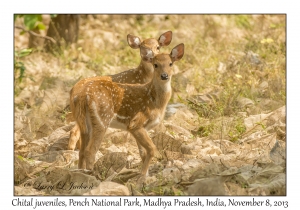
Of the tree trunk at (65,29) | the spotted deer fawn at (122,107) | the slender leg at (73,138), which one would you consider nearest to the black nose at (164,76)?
the spotted deer fawn at (122,107)

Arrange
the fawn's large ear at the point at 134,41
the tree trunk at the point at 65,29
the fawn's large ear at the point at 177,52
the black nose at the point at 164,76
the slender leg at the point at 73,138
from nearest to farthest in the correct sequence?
the black nose at the point at 164,76
the fawn's large ear at the point at 177,52
the slender leg at the point at 73,138
the fawn's large ear at the point at 134,41
the tree trunk at the point at 65,29

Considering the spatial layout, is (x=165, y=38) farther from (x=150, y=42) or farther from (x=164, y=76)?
(x=164, y=76)

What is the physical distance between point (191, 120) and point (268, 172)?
10.2ft

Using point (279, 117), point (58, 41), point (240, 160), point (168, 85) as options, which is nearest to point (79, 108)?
point (168, 85)

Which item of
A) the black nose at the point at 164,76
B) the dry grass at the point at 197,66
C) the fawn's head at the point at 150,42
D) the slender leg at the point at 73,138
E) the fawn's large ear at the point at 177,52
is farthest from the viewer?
the dry grass at the point at 197,66

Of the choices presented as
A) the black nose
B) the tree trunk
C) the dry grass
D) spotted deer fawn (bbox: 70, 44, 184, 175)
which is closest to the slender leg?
spotted deer fawn (bbox: 70, 44, 184, 175)

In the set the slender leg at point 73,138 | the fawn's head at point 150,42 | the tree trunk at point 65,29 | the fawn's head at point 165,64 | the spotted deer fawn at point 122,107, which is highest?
the tree trunk at point 65,29

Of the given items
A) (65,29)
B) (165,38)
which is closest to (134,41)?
(165,38)

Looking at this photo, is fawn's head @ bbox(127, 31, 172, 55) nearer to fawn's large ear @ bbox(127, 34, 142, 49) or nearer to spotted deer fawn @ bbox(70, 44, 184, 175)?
fawn's large ear @ bbox(127, 34, 142, 49)

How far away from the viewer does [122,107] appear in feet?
33.0

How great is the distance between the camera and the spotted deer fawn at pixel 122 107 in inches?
382

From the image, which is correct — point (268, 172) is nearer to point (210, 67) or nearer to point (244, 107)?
point (244, 107)

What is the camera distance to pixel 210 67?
1486cm

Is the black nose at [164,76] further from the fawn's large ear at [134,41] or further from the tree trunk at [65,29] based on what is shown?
the tree trunk at [65,29]
